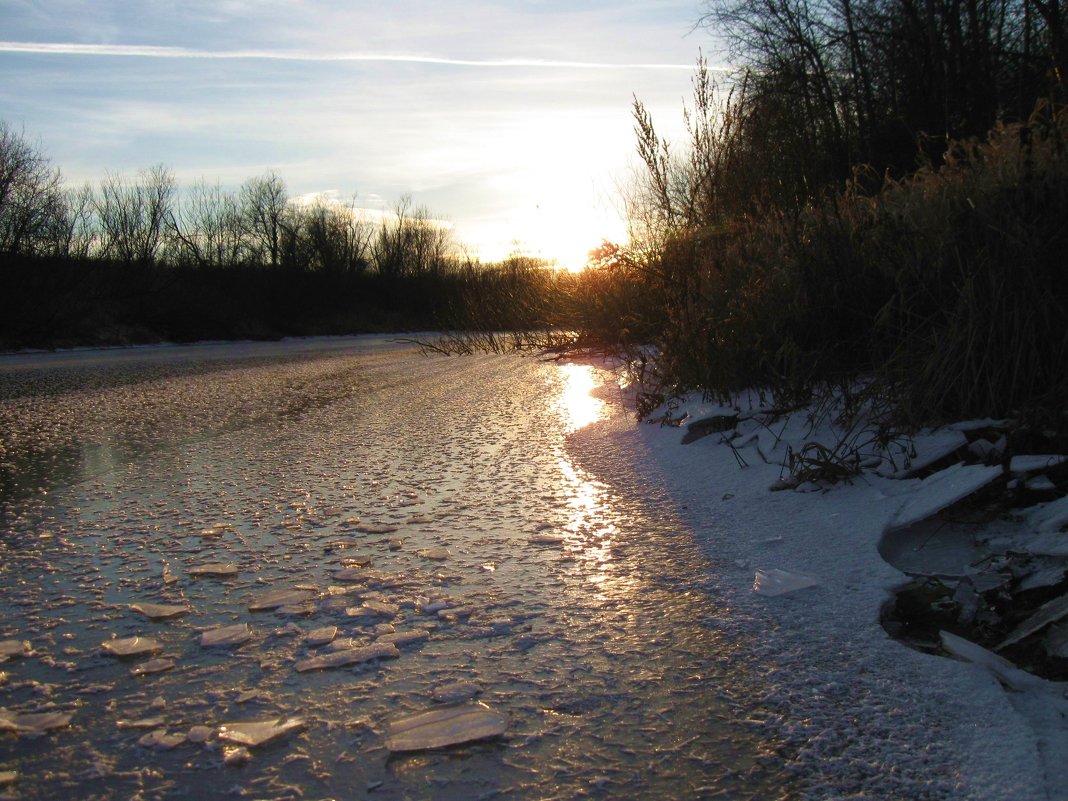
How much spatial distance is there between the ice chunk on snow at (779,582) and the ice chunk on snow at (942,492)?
1.25ft

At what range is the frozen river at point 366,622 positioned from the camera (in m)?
1.03

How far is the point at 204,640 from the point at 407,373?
6.33 m

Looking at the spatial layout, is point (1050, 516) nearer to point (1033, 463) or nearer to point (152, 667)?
point (1033, 463)

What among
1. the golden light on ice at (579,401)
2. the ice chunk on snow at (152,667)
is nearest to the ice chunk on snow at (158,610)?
the ice chunk on snow at (152,667)

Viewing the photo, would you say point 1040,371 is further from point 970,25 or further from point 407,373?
point 970,25

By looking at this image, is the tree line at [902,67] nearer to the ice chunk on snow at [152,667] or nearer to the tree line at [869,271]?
the tree line at [869,271]

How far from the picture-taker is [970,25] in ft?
34.4

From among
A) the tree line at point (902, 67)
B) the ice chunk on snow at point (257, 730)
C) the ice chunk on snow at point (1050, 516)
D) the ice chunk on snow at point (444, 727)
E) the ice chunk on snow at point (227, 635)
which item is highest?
the tree line at point (902, 67)

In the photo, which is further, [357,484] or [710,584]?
[357,484]

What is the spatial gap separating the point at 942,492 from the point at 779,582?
2.02 ft

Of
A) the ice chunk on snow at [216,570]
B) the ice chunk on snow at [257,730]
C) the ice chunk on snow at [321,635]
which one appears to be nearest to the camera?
the ice chunk on snow at [257,730]

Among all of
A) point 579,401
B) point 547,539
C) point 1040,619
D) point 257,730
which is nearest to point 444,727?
point 257,730

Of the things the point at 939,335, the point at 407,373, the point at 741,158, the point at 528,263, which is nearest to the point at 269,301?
the point at 528,263

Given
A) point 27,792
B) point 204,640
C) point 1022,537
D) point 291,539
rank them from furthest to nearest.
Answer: point 291,539 → point 1022,537 → point 204,640 → point 27,792
